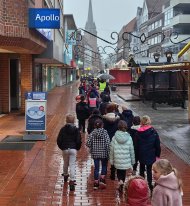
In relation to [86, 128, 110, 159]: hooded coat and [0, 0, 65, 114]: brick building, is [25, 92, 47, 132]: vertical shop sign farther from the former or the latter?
[86, 128, 110, 159]: hooded coat

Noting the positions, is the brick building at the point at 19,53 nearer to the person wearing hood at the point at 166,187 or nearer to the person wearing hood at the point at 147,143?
the person wearing hood at the point at 147,143

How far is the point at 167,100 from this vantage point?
2544cm

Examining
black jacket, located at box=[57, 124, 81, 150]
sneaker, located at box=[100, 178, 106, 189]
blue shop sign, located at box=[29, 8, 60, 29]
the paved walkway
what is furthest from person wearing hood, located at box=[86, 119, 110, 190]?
blue shop sign, located at box=[29, 8, 60, 29]

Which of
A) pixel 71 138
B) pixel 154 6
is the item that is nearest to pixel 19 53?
pixel 71 138

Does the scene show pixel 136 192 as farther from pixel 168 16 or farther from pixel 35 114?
pixel 168 16

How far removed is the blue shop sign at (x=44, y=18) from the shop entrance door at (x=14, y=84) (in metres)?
7.99

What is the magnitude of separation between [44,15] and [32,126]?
3335 millimetres

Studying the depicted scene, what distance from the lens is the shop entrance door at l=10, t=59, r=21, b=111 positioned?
21375 mm

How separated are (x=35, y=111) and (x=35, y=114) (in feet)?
0.29

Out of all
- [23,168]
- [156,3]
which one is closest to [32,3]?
[23,168]

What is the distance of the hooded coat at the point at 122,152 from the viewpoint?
7656mm

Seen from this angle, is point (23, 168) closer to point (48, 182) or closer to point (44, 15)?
point (48, 182)

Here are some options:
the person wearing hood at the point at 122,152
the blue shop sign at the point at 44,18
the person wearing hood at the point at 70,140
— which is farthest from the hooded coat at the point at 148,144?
the blue shop sign at the point at 44,18

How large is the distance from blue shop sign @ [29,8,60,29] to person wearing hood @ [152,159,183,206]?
384 inches
